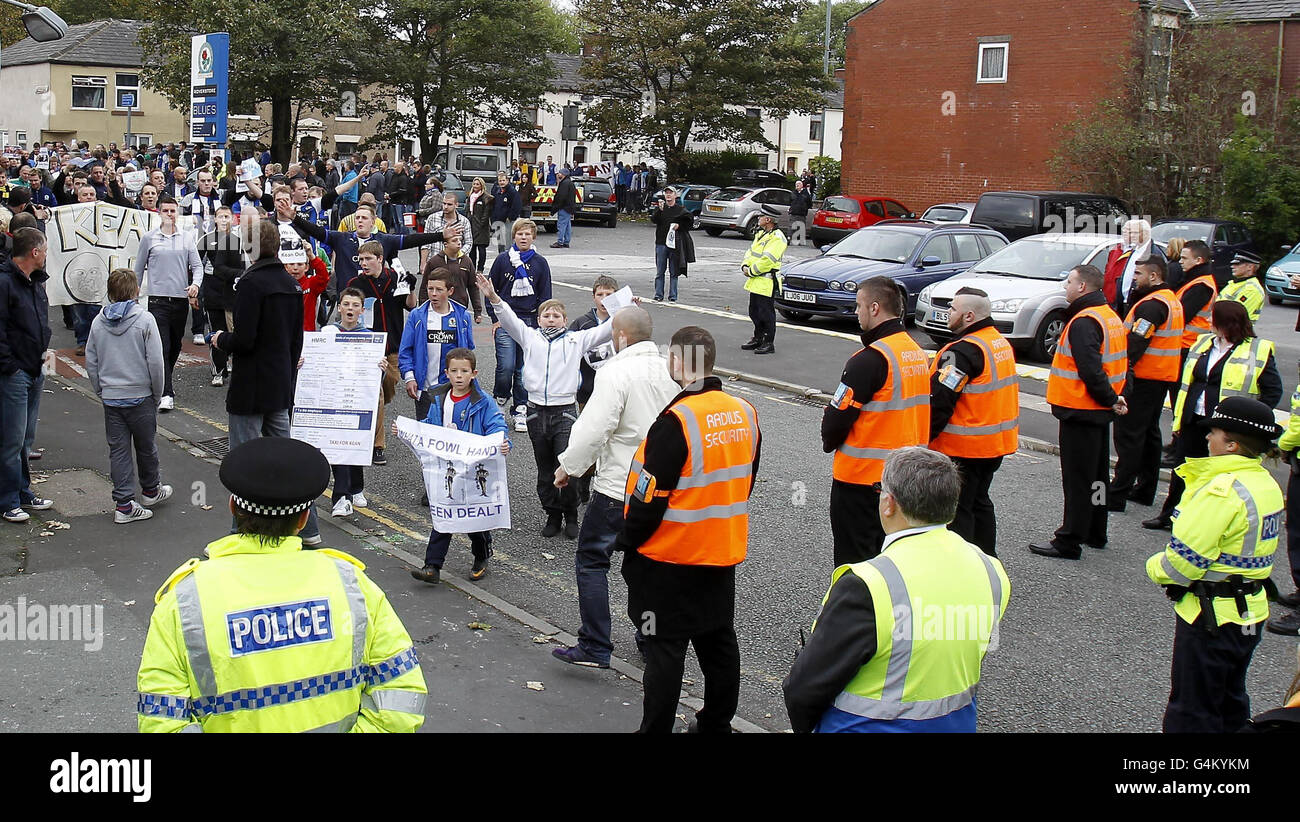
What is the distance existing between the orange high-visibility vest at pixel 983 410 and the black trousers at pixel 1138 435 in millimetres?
2787

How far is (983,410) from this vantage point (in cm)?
730

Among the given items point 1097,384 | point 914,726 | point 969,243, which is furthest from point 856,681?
point 969,243

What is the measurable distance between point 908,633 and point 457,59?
4192 cm

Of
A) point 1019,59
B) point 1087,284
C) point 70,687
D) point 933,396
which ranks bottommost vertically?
point 70,687

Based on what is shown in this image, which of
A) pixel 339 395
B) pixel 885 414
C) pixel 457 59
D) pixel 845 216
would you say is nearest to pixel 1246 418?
pixel 885 414

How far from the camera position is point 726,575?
5.11m

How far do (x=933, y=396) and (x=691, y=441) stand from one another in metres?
2.84

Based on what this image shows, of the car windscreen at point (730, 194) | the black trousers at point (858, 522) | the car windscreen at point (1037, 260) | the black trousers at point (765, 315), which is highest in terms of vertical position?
the car windscreen at point (730, 194)

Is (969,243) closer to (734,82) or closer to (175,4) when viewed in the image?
(734,82)

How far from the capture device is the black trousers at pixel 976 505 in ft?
24.0

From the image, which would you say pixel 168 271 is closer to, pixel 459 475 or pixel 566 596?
pixel 459 475

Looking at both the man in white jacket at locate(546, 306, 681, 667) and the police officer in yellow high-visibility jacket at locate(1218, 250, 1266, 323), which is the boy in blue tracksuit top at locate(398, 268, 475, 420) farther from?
the police officer in yellow high-visibility jacket at locate(1218, 250, 1266, 323)

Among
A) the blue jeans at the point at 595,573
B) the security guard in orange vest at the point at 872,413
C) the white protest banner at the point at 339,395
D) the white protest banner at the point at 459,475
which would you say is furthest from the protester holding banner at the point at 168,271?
the security guard in orange vest at the point at 872,413

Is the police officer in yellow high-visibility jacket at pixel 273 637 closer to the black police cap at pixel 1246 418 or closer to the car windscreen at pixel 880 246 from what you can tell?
the black police cap at pixel 1246 418
